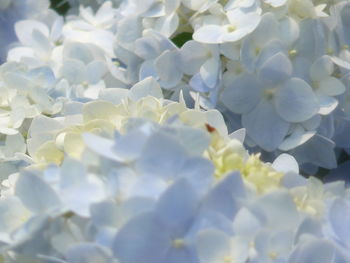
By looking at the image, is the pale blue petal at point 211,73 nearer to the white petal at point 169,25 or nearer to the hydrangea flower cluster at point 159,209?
the white petal at point 169,25

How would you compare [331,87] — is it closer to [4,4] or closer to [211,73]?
[211,73]

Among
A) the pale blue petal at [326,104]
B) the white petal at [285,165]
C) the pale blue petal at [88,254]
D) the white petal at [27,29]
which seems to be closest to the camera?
the pale blue petal at [88,254]

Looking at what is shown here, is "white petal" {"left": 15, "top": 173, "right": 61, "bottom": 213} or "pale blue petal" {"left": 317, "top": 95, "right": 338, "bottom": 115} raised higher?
"white petal" {"left": 15, "top": 173, "right": 61, "bottom": 213}

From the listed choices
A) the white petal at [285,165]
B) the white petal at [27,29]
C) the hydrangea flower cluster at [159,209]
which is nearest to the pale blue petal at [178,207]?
the hydrangea flower cluster at [159,209]

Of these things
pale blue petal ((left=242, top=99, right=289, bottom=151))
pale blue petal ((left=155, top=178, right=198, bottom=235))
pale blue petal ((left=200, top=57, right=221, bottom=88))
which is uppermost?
pale blue petal ((left=155, top=178, right=198, bottom=235))

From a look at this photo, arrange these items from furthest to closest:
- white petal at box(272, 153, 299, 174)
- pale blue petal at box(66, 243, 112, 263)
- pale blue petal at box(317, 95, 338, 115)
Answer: pale blue petal at box(317, 95, 338, 115) → white petal at box(272, 153, 299, 174) → pale blue petal at box(66, 243, 112, 263)

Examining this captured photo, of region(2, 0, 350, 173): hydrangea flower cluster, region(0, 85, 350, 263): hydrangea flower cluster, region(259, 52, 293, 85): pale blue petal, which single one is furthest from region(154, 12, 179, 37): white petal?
region(0, 85, 350, 263): hydrangea flower cluster

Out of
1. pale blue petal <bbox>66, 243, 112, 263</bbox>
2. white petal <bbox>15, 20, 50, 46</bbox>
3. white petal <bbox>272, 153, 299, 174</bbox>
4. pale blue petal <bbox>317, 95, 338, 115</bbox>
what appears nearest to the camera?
pale blue petal <bbox>66, 243, 112, 263</bbox>

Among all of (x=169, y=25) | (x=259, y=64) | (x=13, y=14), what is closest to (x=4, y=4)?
(x=13, y=14)

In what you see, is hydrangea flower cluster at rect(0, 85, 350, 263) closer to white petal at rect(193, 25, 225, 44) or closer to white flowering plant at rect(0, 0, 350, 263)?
white flowering plant at rect(0, 0, 350, 263)
